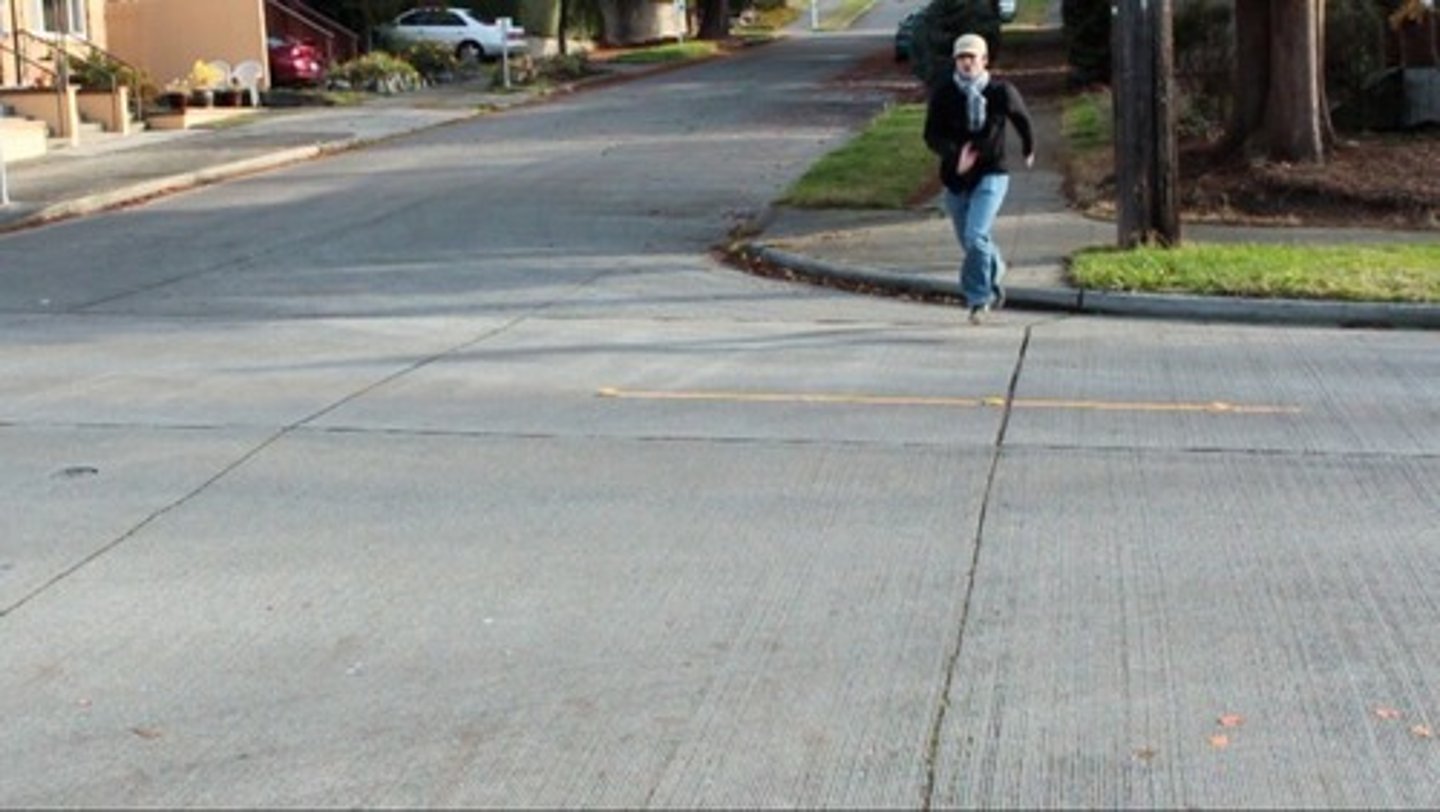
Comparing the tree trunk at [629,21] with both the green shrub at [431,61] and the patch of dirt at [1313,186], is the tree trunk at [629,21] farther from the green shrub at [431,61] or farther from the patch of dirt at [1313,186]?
the patch of dirt at [1313,186]

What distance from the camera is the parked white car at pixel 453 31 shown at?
2048 inches

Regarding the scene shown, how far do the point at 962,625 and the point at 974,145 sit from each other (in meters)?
6.95

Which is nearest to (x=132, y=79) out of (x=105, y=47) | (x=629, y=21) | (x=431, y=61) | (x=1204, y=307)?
(x=105, y=47)

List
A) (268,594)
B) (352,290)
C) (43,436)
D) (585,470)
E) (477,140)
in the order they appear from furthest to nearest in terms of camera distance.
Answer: (477,140) → (352,290) → (43,436) → (585,470) → (268,594)

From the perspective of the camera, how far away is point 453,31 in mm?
52688

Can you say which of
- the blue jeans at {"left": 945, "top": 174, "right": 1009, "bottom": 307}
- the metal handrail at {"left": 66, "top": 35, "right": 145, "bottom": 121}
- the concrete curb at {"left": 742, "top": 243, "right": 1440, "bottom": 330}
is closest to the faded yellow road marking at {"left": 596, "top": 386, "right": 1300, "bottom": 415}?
the blue jeans at {"left": 945, "top": 174, "right": 1009, "bottom": 307}

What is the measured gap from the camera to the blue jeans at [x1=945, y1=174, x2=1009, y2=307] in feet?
42.0

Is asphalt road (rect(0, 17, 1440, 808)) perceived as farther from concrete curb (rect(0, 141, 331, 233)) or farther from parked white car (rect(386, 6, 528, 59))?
parked white car (rect(386, 6, 528, 59))

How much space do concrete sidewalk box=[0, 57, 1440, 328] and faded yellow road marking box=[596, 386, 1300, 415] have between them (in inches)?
138

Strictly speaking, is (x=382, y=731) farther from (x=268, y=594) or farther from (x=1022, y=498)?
(x=1022, y=498)

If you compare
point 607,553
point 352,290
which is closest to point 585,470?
point 607,553

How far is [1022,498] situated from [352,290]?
8.32 metres

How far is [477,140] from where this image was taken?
3025 cm

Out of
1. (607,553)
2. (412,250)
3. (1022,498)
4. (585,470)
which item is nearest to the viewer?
(607,553)
